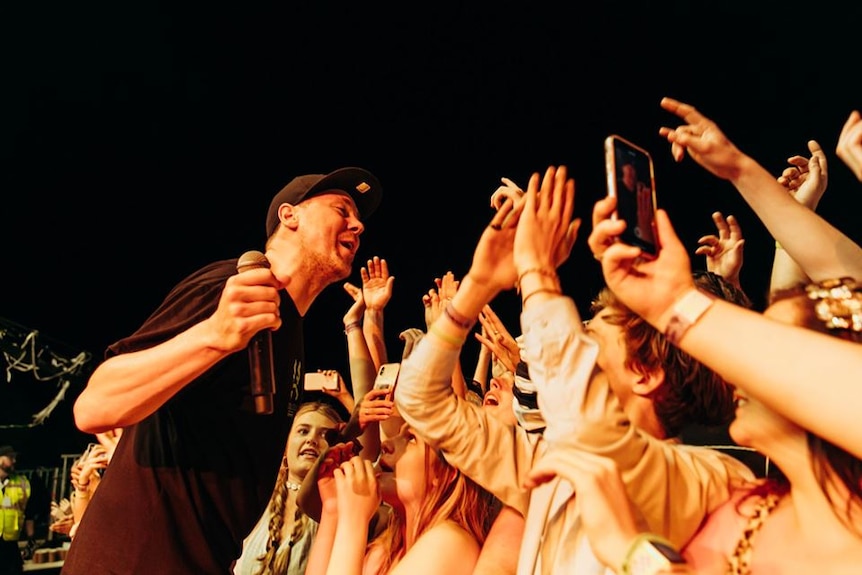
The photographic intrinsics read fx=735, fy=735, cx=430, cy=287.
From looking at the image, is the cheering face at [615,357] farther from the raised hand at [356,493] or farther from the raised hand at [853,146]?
the raised hand at [356,493]

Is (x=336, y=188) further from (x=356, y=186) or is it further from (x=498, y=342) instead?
(x=498, y=342)

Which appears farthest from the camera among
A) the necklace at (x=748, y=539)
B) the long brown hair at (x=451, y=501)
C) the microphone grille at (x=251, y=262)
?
the long brown hair at (x=451, y=501)

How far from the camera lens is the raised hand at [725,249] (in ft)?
7.95

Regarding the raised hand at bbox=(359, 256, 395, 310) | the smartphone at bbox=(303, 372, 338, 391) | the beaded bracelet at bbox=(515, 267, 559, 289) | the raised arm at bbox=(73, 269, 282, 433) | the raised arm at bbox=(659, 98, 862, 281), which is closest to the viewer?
the beaded bracelet at bbox=(515, 267, 559, 289)

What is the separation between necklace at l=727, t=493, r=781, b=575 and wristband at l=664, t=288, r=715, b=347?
36cm

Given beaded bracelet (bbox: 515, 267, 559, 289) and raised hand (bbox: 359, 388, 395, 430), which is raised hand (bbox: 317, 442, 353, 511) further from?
beaded bracelet (bbox: 515, 267, 559, 289)

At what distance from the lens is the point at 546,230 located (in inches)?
52.2

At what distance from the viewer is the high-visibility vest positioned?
5.94m

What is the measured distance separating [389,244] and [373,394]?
3.05 metres

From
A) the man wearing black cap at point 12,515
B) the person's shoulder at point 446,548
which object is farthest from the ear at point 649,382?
the man wearing black cap at point 12,515

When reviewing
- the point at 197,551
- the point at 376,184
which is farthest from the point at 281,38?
the point at 197,551

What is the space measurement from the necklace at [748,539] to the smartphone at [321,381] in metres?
2.72

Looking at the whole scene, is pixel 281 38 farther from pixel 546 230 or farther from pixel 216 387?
pixel 546 230

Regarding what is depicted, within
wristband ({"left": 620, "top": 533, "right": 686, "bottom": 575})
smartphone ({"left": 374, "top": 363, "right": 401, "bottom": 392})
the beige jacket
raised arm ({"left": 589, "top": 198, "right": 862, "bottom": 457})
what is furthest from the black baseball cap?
wristband ({"left": 620, "top": 533, "right": 686, "bottom": 575})
